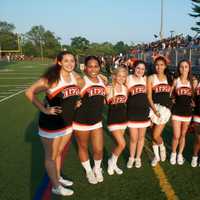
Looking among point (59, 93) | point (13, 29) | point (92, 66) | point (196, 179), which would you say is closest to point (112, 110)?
point (92, 66)

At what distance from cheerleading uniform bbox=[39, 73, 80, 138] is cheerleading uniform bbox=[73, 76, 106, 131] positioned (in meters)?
0.27

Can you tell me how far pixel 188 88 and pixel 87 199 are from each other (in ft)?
7.28

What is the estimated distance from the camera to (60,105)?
3730 millimetres

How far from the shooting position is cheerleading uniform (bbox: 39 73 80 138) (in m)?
3.70

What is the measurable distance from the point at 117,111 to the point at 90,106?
0.50m

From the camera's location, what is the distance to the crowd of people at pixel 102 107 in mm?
3746

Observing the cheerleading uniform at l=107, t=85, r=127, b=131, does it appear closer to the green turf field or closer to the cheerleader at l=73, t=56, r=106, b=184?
the cheerleader at l=73, t=56, r=106, b=184


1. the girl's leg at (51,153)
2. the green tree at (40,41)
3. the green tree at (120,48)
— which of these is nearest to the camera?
the girl's leg at (51,153)

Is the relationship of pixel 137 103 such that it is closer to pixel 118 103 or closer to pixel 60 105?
pixel 118 103

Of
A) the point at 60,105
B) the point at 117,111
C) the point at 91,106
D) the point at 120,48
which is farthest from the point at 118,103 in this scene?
the point at 120,48

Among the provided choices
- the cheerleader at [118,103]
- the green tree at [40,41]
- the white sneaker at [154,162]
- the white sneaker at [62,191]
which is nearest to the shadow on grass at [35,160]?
the white sneaker at [62,191]

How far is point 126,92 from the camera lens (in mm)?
4504

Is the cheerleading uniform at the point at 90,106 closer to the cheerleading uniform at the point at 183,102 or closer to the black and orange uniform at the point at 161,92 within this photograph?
the black and orange uniform at the point at 161,92

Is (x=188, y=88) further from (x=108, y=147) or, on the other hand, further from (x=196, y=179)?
(x=108, y=147)
